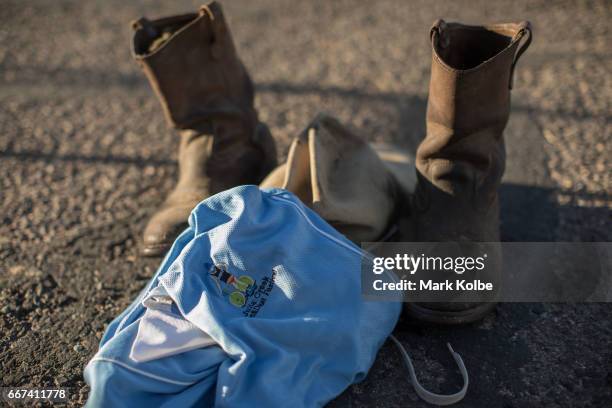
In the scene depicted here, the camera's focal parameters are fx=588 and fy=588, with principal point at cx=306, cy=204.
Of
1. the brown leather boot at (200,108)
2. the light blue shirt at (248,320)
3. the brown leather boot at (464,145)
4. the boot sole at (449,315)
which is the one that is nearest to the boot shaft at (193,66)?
the brown leather boot at (200,108)

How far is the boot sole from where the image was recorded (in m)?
1.71

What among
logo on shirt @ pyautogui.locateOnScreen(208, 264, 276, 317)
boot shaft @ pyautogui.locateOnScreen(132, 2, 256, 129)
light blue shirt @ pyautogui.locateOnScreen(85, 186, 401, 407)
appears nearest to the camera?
light blue shirt @ pyautogui.locateOnScreen(85, 186, 401, 407)

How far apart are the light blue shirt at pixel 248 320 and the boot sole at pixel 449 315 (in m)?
0.08

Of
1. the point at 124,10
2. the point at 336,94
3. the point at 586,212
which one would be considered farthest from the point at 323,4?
the point at 586,212

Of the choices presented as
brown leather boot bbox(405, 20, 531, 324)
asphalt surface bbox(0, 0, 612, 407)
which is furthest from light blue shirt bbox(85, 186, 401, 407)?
brown leather boot bbox(405, 20, 531, 324)

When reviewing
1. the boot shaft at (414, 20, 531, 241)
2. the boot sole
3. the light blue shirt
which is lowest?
the boot sole

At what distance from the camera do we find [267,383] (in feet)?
4.71

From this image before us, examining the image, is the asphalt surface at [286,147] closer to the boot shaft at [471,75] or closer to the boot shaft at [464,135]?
the boot shaft at [464,135]

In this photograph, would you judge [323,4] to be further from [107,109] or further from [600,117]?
[600,117]

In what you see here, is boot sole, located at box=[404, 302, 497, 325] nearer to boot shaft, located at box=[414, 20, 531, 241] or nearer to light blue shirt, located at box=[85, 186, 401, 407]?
light blue shirt, located at box=[85, 186, 401, 407]

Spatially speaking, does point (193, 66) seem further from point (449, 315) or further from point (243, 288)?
point (449, 315)

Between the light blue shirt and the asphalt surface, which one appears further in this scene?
the asphalt surface

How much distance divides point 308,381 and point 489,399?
1.57 ft

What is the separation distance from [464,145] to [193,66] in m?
0.99
